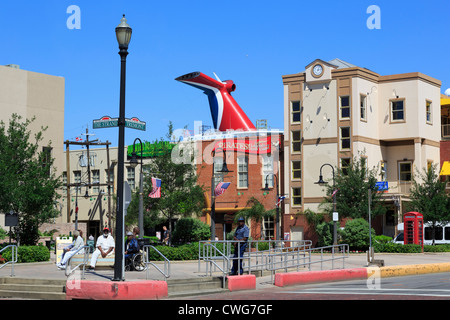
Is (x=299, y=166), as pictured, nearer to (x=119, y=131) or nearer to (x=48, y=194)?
(x=48, y=194)

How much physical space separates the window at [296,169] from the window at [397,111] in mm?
7968

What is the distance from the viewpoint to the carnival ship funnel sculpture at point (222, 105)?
64375 millimetres

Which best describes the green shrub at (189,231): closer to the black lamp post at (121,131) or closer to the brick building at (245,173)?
the brick building at (245,173)

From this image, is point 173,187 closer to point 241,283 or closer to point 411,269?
point 411,269

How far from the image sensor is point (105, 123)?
17.6 metres

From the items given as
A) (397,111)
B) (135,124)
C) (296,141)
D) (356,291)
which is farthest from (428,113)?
(135,124)

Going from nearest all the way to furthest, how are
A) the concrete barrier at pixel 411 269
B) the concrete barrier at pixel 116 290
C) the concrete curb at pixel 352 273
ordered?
the concrete barrier at pixel 116 290 < the concrete curb at pixel 352 273 < the concrete barrier at pixel 411 269

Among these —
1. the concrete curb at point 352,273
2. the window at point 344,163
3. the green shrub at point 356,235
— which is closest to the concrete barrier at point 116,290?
the concrete curb at point 352,273

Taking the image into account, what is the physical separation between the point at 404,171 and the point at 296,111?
31.8 ft

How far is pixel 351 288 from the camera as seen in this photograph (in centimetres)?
2045

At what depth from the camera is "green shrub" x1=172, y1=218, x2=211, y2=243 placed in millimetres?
40875

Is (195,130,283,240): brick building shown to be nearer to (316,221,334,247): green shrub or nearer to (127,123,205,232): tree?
(316,221,334,247): green shrub

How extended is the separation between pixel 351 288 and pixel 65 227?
36808 millimetres

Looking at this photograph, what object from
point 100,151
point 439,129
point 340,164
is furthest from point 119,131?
point 100,151
